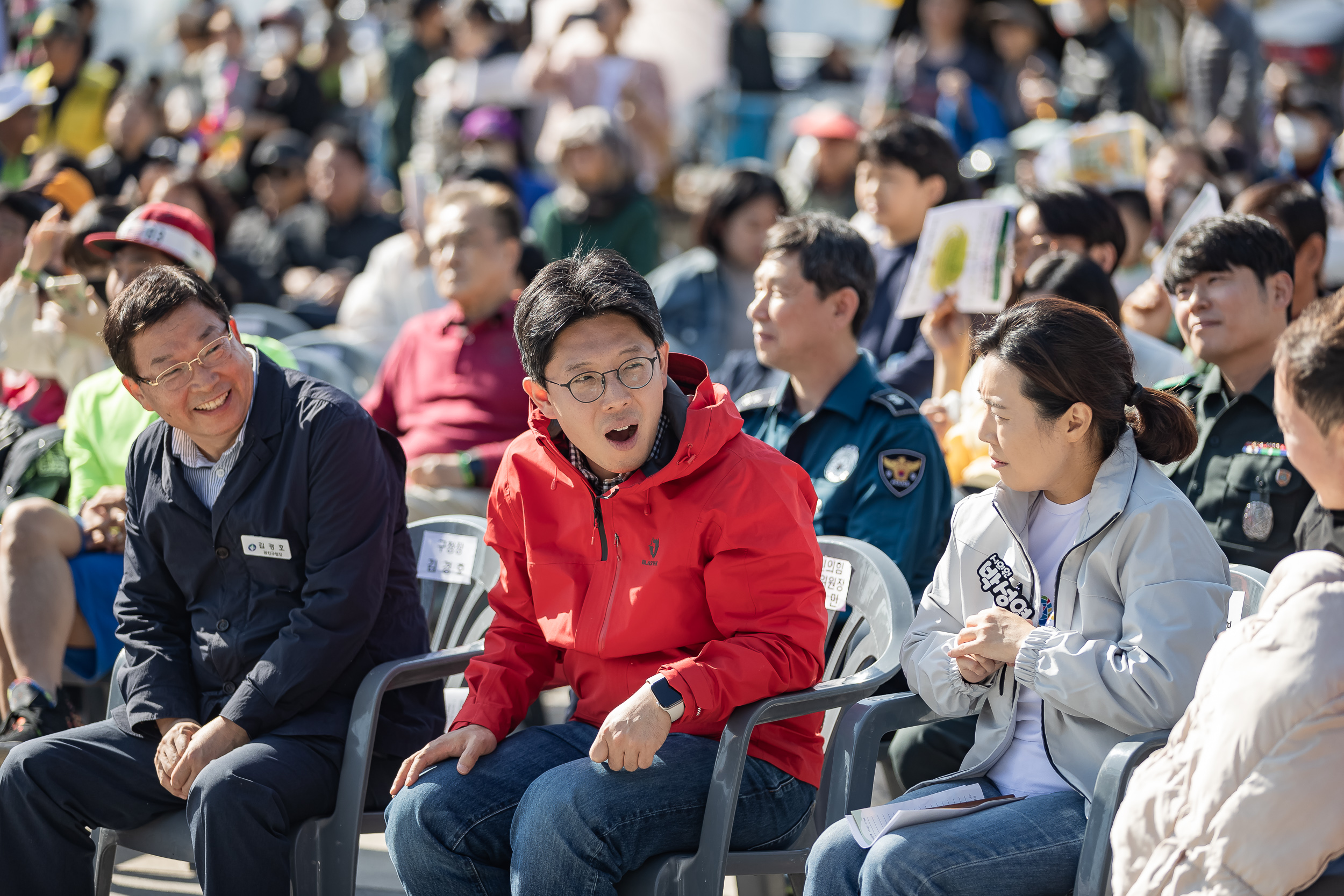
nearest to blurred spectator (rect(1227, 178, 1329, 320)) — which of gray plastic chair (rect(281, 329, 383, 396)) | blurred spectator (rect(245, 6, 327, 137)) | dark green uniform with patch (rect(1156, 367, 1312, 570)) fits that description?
dark green uniform with patch (rect(1156, 367, 1312, 570))

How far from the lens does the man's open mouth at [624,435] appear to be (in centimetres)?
252

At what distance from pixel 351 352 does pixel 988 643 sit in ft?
13.3

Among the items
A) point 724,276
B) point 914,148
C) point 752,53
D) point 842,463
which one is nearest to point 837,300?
point 842,463

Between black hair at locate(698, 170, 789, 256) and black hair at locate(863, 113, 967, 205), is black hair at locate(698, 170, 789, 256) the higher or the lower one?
the lower one

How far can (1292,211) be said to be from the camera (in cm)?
389

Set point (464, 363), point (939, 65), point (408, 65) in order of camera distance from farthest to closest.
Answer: point (408, 65)
point (939, 65)
point (464, 363)

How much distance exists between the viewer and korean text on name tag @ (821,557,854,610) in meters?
2.89

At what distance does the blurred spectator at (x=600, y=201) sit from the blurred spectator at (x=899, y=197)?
169 centimetres

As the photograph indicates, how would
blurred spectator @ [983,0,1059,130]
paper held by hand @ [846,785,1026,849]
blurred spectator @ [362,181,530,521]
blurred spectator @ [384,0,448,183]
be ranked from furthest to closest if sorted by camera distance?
blurred spectator @ [384,0,448,183]
blurred spectator @ [983,0,1059,130]
blurred spectator @ [362,181,530,521]
paper held by hand @ [846,785,1026,849]

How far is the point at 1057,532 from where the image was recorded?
2.42 meters

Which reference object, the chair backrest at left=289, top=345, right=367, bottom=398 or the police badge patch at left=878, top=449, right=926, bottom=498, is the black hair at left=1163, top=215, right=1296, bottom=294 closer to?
the police badge patch at left=878, top=449, right=926, bottom=498

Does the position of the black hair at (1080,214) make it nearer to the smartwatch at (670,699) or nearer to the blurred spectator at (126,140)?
the smartwatch at (670,699)

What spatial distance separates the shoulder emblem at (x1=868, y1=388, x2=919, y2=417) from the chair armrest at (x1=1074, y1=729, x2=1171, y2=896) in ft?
4.22

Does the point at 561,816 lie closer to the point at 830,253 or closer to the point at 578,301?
the point at 578,301
